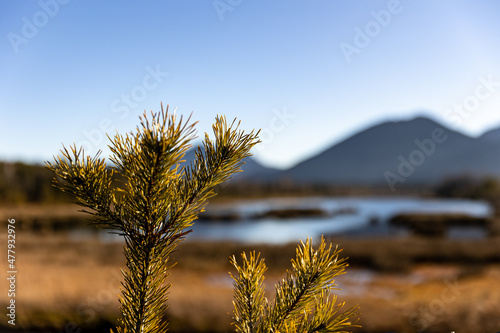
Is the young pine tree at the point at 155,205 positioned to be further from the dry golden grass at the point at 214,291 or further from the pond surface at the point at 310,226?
the pond surface at the point at 310,226

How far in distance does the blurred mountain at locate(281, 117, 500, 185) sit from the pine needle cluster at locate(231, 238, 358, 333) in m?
95.9

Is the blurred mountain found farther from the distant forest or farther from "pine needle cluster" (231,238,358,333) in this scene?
"pine needle cluster" (231,238,358,333)

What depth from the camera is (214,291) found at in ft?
40.0

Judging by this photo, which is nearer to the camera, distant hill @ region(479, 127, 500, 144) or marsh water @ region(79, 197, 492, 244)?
marsh water @ region(79, 197, 492, 244)

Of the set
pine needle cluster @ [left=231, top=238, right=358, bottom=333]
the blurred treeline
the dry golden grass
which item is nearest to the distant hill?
the dry golden grass

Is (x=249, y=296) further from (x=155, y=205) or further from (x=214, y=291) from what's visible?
(x=214, y=291)

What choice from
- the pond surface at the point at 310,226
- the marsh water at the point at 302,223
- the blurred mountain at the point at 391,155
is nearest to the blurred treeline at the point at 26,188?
the marsh water at the point at 302,223

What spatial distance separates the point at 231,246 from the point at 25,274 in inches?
437

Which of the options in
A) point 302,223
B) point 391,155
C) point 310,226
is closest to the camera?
point 310,226

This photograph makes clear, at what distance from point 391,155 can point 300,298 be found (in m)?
133

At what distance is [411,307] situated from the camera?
10078mm

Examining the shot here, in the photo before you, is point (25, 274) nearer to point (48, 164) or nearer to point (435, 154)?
point (48, 164)

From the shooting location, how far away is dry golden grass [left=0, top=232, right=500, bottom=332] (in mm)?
9062

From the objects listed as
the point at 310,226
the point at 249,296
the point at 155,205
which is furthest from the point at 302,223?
the point at 155,205
